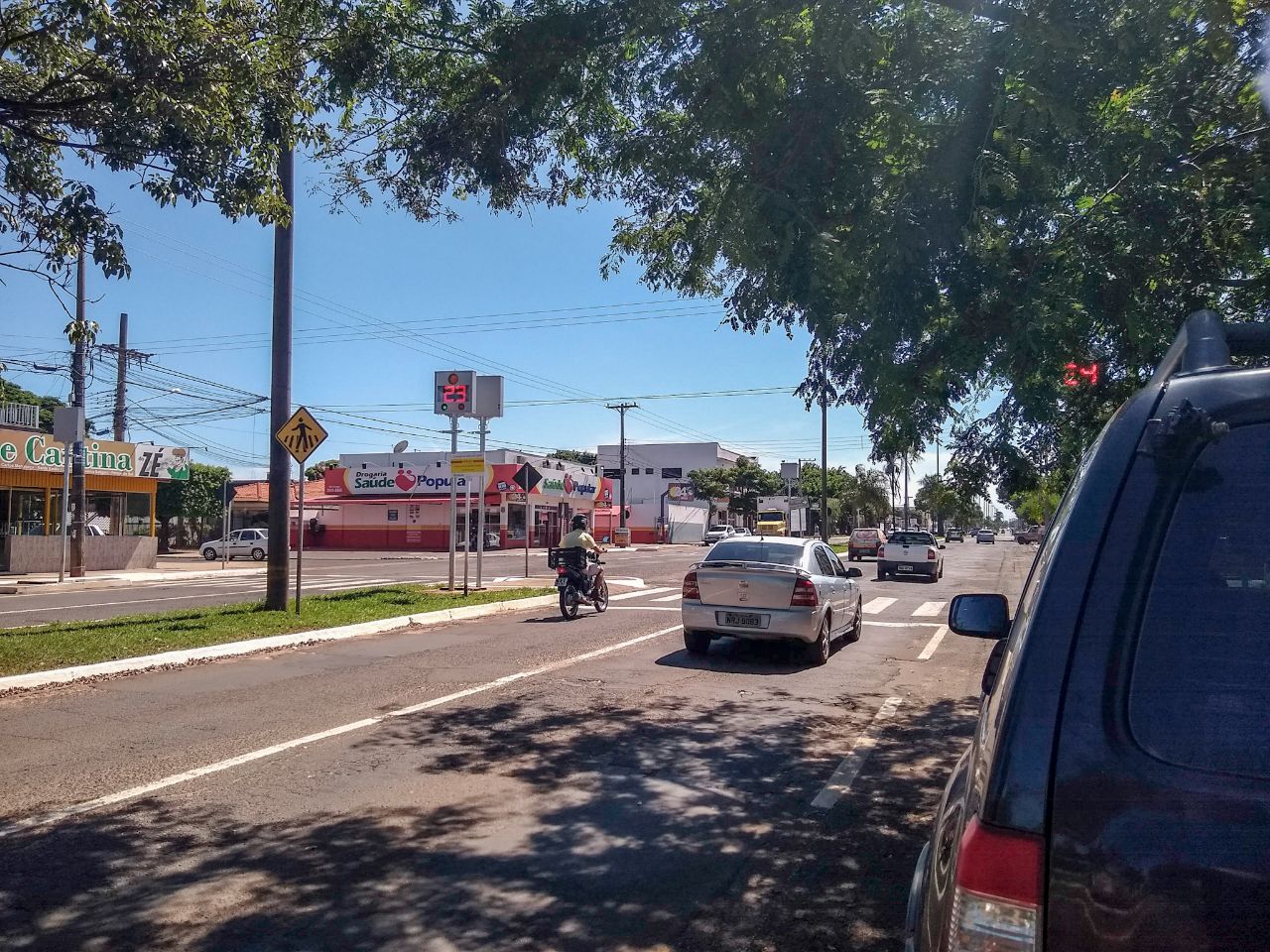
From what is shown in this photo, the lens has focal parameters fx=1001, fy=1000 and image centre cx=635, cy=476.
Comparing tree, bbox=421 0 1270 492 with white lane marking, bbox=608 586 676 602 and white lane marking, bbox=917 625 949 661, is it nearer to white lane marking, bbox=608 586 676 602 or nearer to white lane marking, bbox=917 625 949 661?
white lane marking, bbox=917 625 949 661

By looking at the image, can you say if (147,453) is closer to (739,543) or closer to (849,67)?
(739,543)

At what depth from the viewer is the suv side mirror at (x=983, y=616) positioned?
3.46m

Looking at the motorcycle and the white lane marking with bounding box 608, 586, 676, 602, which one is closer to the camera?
the motorcycle

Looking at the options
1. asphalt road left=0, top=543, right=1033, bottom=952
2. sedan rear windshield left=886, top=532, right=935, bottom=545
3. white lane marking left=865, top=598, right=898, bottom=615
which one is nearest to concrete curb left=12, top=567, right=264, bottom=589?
asphalt road left=0, top=543, right=1033, bottom=952

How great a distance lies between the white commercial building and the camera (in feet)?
264

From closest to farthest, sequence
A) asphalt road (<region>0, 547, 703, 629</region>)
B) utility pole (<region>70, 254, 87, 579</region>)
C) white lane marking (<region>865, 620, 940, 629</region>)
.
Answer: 1. white lane marking (<region>865, 620, 940, 629</region>)
2. asphalt road (<region>0, 547, 703, 629</region>)
3. utility pole (<region>70, 254, 87, 579</region>)

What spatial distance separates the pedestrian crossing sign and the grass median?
8.05 ft

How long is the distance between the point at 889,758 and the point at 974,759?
17.8ft

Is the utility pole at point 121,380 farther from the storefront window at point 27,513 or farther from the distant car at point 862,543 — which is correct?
the distant car at point 862,543

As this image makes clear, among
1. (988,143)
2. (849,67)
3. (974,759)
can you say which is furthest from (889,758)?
(974,759)

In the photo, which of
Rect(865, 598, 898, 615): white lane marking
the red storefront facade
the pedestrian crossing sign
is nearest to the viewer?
the pedestrian crossing sign

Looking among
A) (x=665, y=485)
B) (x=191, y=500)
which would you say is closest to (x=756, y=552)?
(x=191, y=500)

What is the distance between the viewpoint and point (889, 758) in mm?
7270

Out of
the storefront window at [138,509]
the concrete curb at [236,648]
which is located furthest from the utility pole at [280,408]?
the storefront window at [138,509]
